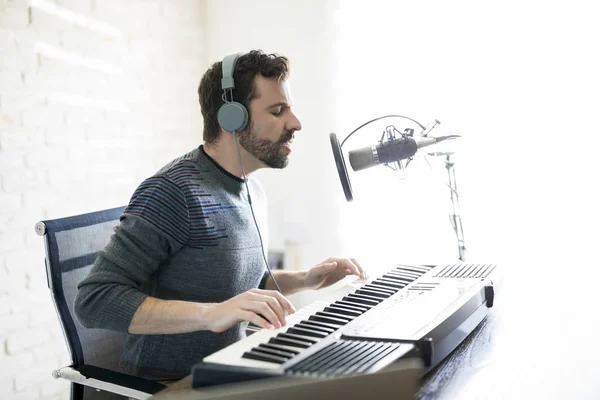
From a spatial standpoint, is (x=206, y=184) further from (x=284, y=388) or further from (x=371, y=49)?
(x=371, y=49)

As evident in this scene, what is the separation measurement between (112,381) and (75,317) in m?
0.19

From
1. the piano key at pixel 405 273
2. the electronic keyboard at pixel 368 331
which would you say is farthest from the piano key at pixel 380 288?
the piano key at pixel 405 273

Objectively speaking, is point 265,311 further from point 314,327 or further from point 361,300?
point 361,300

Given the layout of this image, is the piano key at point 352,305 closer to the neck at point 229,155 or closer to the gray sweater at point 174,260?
the gray sweater at point 174,260

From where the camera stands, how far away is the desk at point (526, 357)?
94cm

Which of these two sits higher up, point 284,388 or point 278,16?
point 278,16

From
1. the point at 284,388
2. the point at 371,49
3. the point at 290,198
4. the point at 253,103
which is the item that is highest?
the point at 371,49


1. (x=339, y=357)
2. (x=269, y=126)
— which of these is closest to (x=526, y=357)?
(x=339, y=357)

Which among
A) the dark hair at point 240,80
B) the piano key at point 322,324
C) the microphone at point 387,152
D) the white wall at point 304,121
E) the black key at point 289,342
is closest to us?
the black key at point 289,342

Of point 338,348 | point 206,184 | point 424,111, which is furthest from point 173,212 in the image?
point 424,111

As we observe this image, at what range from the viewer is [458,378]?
98 cm

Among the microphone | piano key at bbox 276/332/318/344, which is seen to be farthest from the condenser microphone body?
piano key at bbox 276/332/318/344

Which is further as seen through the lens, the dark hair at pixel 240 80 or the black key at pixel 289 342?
the dark hair at pixel 240 80

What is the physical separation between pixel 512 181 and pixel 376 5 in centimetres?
87
